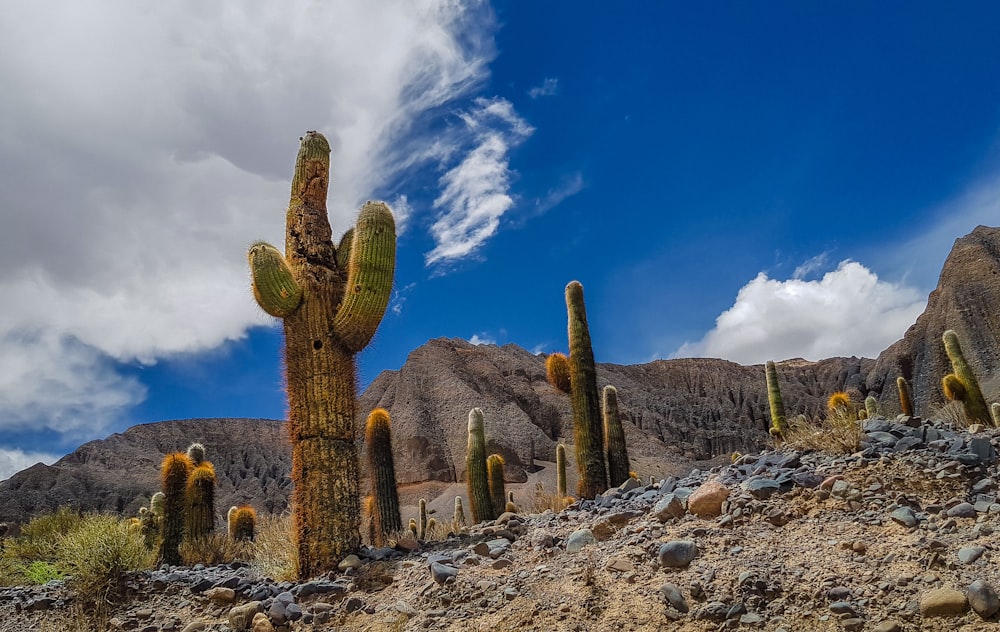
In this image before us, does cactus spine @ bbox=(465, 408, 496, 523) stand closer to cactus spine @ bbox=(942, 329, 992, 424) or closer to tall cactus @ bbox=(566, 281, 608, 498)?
tall cactus @ bbox=(566, 281, 608, 498)

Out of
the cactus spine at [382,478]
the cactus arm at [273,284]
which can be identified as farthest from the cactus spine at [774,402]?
the cactus arm at [273,284]

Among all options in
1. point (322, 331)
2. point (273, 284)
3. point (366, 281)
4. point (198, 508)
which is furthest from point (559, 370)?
point (198, 508)

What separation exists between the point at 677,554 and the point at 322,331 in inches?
208

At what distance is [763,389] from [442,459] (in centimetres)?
4220

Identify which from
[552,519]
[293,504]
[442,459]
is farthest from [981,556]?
[442,459]

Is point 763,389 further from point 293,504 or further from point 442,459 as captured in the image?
point 293,504

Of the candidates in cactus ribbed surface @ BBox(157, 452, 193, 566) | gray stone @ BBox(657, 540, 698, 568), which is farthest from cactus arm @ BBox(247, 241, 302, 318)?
cactus ribbed surface @ BBox(157, 452, 193, 566)

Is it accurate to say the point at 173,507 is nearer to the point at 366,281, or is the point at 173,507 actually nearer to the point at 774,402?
the point at 366,281

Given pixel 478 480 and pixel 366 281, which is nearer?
pixel 366 281

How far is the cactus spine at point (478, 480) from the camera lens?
51.5 feet

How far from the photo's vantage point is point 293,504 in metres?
8.46

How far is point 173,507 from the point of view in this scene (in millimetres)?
13305

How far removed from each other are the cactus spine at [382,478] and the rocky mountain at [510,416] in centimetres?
3895

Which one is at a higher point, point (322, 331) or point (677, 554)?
point (322, 331)
